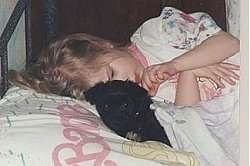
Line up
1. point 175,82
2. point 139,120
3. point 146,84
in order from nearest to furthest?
point 139,120 → point 146,84 → point 175,82

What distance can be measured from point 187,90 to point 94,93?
19 centimetres

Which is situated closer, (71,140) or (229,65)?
(71,140)

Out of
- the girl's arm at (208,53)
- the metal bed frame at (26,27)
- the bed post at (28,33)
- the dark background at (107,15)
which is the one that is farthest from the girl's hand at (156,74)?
the dark background at (107,15)

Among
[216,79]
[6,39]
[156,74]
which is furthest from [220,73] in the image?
[6,39]

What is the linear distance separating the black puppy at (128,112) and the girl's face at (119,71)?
0.39 ft

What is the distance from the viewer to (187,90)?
1311 mm

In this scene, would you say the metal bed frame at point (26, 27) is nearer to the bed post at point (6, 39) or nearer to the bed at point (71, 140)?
the bed post at point (6, 39)

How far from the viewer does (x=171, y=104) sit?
1333 mm

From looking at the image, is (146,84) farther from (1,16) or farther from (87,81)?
(1,16)

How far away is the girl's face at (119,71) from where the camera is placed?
1361mm

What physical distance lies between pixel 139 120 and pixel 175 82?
0.24 meters

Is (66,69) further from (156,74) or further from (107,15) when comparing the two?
(107,15)

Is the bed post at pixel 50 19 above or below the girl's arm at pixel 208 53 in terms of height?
below

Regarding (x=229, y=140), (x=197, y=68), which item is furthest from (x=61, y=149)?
(x=197, y=68)
